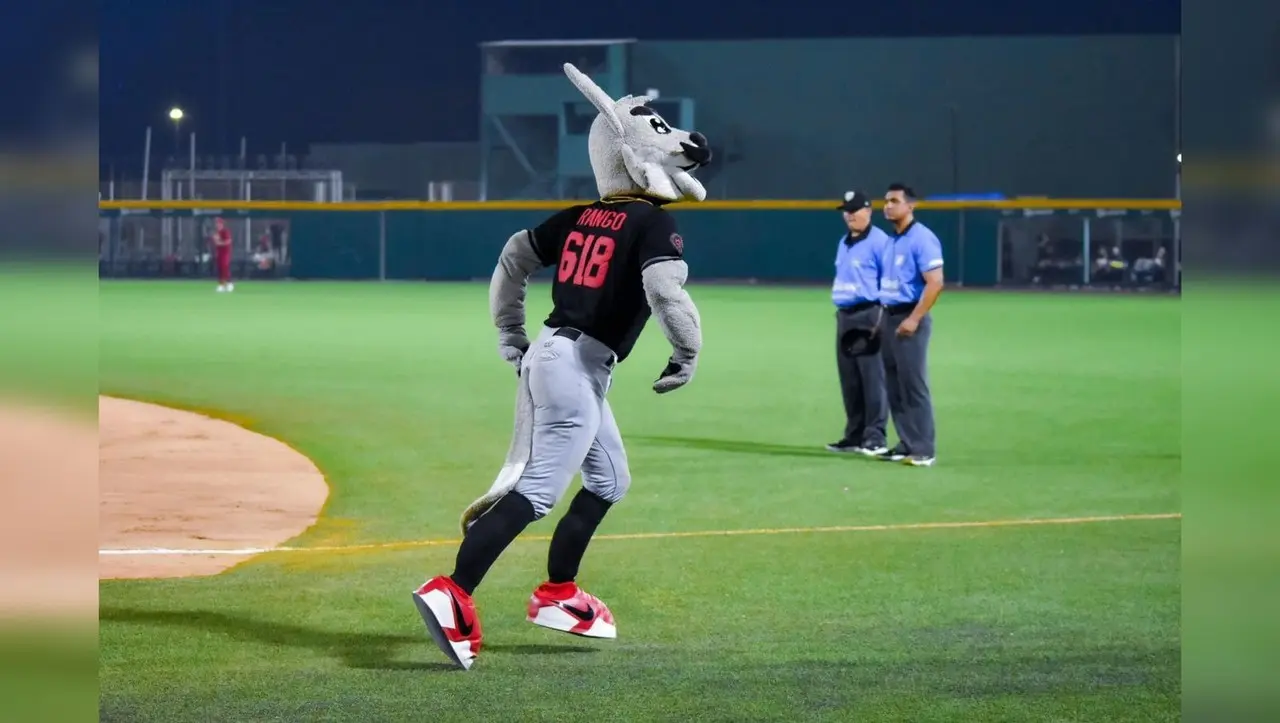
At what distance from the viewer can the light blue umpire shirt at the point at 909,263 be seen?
32.9 ft

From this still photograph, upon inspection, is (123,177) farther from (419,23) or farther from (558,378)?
(558,378)

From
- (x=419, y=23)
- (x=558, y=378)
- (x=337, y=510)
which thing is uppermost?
(x=419, y=23)

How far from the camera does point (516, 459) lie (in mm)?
5250

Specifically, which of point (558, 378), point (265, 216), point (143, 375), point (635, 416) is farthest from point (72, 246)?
point (265, 216)

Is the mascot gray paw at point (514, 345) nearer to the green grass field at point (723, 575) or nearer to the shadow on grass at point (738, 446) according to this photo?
the green grass field at point (723, 575)

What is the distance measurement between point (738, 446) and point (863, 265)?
70.4 inches

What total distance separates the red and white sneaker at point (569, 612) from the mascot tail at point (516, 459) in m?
0.41

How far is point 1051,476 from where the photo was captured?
10039 mm

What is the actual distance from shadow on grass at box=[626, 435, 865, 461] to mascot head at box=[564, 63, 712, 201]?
5.61 meters

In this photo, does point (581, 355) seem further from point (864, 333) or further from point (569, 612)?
point (864, 333)

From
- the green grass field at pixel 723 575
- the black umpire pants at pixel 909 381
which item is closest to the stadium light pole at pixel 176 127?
the green grass field at pixel 723 575

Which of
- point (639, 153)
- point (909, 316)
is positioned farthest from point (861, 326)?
point (639, 153)

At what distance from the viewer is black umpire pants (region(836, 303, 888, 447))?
1078cm

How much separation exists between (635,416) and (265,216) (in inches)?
1192
